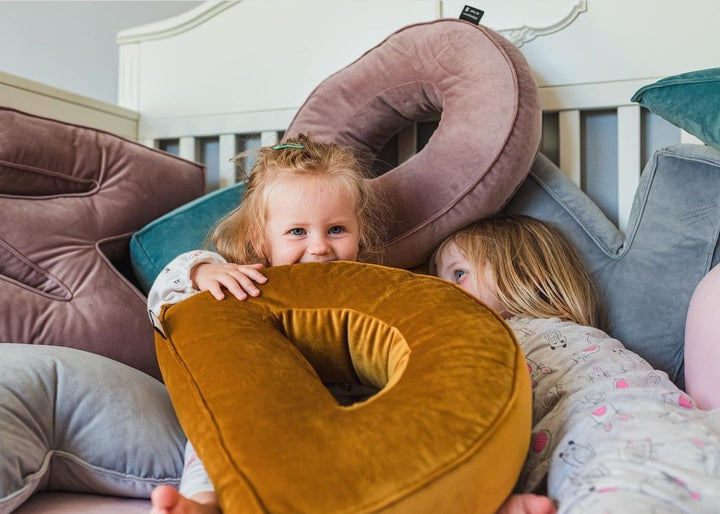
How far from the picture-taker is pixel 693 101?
0.95m

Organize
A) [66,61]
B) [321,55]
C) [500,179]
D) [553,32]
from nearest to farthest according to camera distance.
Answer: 1. [500,179]
2. [553,32]
3. [321,55]
4. [66,61]

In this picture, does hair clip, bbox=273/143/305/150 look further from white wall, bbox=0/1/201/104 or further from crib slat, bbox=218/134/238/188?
white wall, bbox=0/1/201/104

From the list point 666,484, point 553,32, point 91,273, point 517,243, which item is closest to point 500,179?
point 517,243

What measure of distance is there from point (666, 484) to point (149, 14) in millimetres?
1852

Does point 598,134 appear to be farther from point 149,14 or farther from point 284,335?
point 149,14

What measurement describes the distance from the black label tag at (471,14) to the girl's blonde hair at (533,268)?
17.9 inches

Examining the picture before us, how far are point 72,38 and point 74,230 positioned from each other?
3.11 feet

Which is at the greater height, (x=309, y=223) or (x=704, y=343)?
(x=309, y=223)

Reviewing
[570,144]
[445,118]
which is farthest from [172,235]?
[570,144]

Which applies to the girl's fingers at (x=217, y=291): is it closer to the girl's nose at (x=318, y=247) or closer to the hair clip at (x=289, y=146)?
the girl's nose at (x=318, y=247)

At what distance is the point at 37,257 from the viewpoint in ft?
3.50

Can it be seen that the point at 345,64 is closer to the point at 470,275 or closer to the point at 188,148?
the point at 188,148

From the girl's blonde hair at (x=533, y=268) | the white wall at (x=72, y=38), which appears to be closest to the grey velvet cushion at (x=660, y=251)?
the girl's blonde hair at (x=533, y=268)

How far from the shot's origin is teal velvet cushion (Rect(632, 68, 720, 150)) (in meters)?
0.93
